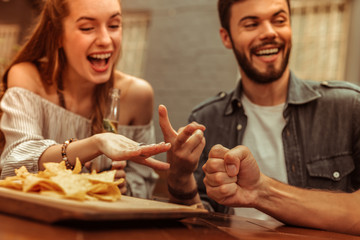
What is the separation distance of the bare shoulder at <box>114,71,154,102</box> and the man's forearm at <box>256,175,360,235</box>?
0.81 meters

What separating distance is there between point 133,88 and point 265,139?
0.63m

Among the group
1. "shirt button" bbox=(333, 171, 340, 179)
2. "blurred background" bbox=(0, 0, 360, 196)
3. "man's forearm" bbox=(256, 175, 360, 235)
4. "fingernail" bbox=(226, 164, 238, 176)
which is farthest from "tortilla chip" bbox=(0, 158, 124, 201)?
"blurred background" bbox=(0, 0, 360, 196)

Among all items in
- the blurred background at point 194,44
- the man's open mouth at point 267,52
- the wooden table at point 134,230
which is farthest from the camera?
the blurred background at point 194,44

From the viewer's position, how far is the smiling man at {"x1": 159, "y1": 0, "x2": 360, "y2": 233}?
142 cm

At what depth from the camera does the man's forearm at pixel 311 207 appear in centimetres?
96

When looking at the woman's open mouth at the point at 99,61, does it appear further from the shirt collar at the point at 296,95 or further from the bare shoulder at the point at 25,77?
the shirt collar at the point at 296,95

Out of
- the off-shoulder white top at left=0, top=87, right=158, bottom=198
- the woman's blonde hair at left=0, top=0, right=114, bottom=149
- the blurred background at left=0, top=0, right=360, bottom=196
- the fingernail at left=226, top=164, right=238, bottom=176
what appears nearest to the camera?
the fingernail at left=226, top=164, right=238, bottom=176

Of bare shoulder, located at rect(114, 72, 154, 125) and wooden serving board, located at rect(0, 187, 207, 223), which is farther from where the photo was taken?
bare shoulder, located at rect(114, 72, 154, 125)

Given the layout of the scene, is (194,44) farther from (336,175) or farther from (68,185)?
(68,185)

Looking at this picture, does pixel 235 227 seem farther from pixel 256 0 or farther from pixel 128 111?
pixel 256 0

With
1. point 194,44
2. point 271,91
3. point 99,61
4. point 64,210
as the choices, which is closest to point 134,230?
point 64,210

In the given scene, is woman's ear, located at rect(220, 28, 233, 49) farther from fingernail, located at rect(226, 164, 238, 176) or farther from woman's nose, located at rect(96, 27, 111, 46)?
fingernail, located at rect(226, 164, 238, 176)

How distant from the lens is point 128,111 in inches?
64.1

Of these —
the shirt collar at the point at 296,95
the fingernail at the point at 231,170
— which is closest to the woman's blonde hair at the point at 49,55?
the shirt collar at the point at 296,95
